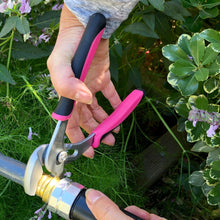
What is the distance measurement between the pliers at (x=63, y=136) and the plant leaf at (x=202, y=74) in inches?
8.9

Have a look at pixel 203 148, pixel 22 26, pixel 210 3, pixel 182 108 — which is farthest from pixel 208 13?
pixel 22 26

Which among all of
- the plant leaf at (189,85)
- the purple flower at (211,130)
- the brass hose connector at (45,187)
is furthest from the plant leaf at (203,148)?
the brass hose connector at (45,187)

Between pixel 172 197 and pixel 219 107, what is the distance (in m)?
0.52

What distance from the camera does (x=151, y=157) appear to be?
4.27 ft

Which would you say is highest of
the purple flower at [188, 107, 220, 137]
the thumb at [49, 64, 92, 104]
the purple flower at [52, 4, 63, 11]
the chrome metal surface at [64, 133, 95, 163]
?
the thumb at [49, 64, 92, 104]

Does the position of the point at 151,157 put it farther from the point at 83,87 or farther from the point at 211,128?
the point at 83,87

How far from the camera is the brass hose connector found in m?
0.53

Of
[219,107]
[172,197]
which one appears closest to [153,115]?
[172,197]

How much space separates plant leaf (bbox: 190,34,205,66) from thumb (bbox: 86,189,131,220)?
42 centimetres

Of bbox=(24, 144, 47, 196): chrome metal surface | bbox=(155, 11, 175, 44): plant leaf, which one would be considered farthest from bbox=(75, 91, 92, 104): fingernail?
bbox=(155, 11, 175, 44): plant leaf

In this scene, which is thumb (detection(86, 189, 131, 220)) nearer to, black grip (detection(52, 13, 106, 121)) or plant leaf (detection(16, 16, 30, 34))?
black grip (detection(52, 13, 106, 121))

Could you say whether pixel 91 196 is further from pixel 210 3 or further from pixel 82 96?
pixel 210 3

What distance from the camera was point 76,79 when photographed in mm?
636

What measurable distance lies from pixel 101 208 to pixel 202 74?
404 mm
